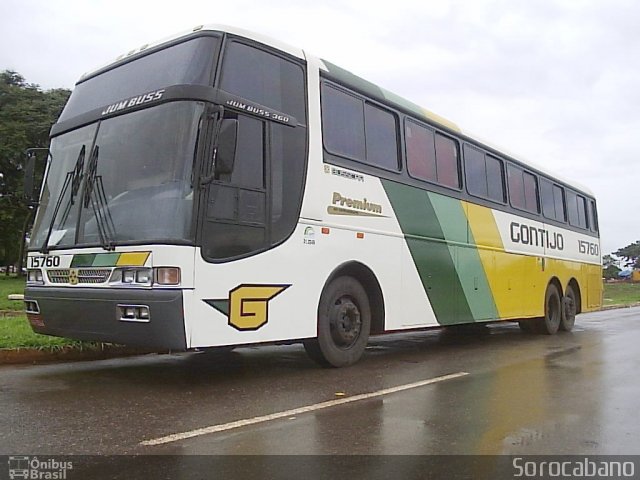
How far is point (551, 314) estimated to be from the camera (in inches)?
527

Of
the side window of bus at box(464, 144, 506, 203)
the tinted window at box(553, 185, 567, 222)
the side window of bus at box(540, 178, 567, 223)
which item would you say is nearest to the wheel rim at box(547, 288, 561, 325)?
the side window of bus at box(540, 178, 567, 223)

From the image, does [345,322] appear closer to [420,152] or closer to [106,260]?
[106,260]

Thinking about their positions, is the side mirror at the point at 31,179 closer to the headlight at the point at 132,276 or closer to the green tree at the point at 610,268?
the headlight at the point at 132,276

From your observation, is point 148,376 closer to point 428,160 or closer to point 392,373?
point 392,373

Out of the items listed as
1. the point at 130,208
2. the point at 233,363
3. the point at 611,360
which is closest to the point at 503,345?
the point at 611,360

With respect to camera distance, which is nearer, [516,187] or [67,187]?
[67,187]

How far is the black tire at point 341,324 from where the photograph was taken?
7016mm

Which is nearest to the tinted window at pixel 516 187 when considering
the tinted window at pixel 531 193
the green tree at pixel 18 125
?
the tinted window at pixel 531 193

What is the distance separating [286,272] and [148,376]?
1967 mm

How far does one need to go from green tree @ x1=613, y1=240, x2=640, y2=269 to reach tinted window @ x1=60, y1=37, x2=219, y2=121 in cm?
9691

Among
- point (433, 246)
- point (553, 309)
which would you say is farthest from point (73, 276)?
point (553, 309)

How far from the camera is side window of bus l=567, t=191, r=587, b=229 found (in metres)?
15.1

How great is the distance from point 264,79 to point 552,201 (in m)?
9.57

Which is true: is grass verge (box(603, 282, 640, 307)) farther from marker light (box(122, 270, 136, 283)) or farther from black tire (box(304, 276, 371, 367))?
marker light (box(122, 270, 136, 283))
